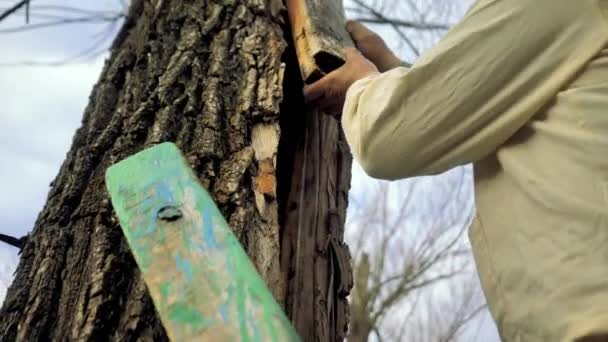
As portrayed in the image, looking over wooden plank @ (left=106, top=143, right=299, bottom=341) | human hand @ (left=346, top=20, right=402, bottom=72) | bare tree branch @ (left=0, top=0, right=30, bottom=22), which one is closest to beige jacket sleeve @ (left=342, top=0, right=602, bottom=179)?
wooden plank @ (left=106, top=143, right=299, bottom=341)

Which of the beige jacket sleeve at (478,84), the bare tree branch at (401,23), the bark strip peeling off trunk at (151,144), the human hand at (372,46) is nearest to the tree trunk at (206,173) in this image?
the bark strip peeling off trunk at (151,144)

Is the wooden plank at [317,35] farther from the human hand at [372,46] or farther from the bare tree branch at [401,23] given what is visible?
the bare tree branch at [401,23]

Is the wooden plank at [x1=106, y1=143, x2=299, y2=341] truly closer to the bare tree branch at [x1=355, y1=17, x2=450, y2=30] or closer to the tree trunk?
the tree trunk

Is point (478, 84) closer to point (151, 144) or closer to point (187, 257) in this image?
point (187, 257)

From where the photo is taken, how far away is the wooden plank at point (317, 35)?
122cm

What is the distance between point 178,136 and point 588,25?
0.71 metres

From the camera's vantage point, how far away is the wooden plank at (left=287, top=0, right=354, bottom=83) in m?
1.22

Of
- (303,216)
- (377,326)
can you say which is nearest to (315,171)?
(303,216)

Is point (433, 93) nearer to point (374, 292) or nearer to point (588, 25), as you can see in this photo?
point (588, 25)

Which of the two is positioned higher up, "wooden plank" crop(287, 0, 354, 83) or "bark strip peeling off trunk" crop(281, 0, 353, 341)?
"wooden plank" crop(287, 0, 354, 83)

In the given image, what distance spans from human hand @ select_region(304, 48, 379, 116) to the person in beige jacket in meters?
0.23

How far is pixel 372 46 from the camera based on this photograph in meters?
1.44

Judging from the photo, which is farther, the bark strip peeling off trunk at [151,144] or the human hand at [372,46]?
the human hand at [372,46]

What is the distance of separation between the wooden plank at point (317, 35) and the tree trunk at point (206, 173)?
57 mm
